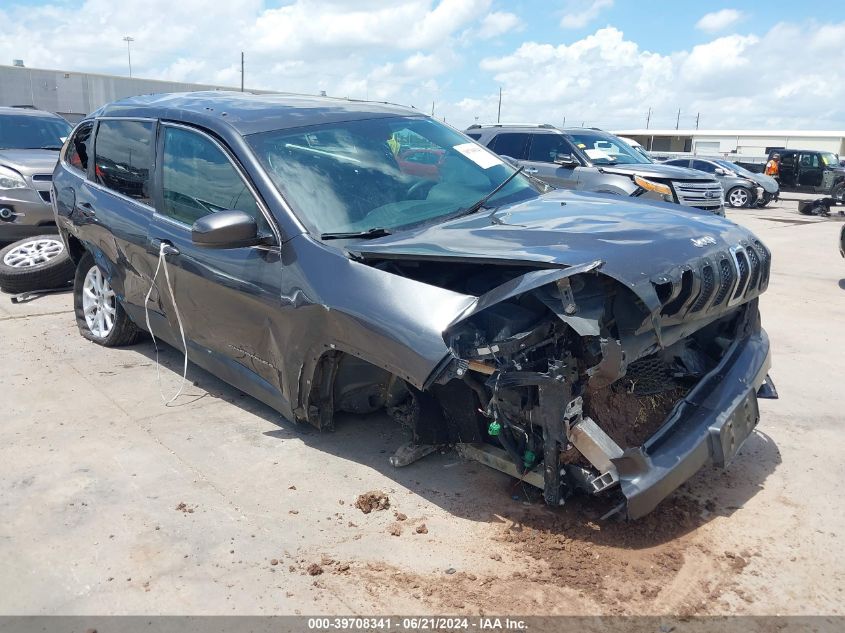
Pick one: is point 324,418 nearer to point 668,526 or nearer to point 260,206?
point 260,206

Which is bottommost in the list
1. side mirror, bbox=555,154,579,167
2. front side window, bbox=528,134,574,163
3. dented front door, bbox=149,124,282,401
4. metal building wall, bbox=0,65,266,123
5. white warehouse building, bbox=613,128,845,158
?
dented front door, bbox=149,124,282,401

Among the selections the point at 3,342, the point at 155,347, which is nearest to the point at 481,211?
the point at 155,347

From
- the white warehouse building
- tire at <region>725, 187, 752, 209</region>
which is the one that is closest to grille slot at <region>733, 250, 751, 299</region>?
tire at <region>725, 187, 752, 209</region>

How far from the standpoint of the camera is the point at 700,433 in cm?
308

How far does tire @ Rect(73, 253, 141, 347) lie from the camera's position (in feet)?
18.1

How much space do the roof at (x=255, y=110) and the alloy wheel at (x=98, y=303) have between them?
4.34 feet

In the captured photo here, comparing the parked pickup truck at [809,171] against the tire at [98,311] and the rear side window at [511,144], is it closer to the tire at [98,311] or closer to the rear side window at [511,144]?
the rear side window at [511,144]

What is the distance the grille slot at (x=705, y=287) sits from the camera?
3.07 meters

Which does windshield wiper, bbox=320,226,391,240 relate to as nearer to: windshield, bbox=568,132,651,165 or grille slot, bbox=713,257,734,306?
grille slot, bbox=713,257,734,306

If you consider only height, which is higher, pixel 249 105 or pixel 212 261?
pixel 249 105

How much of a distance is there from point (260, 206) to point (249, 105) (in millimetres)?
1017

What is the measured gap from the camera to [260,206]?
12.2 ft

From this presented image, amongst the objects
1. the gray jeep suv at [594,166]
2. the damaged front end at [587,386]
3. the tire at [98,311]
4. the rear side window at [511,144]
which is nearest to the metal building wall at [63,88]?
the rear side window at [511,144]

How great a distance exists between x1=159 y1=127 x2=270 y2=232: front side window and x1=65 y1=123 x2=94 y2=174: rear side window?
4.65 feet
